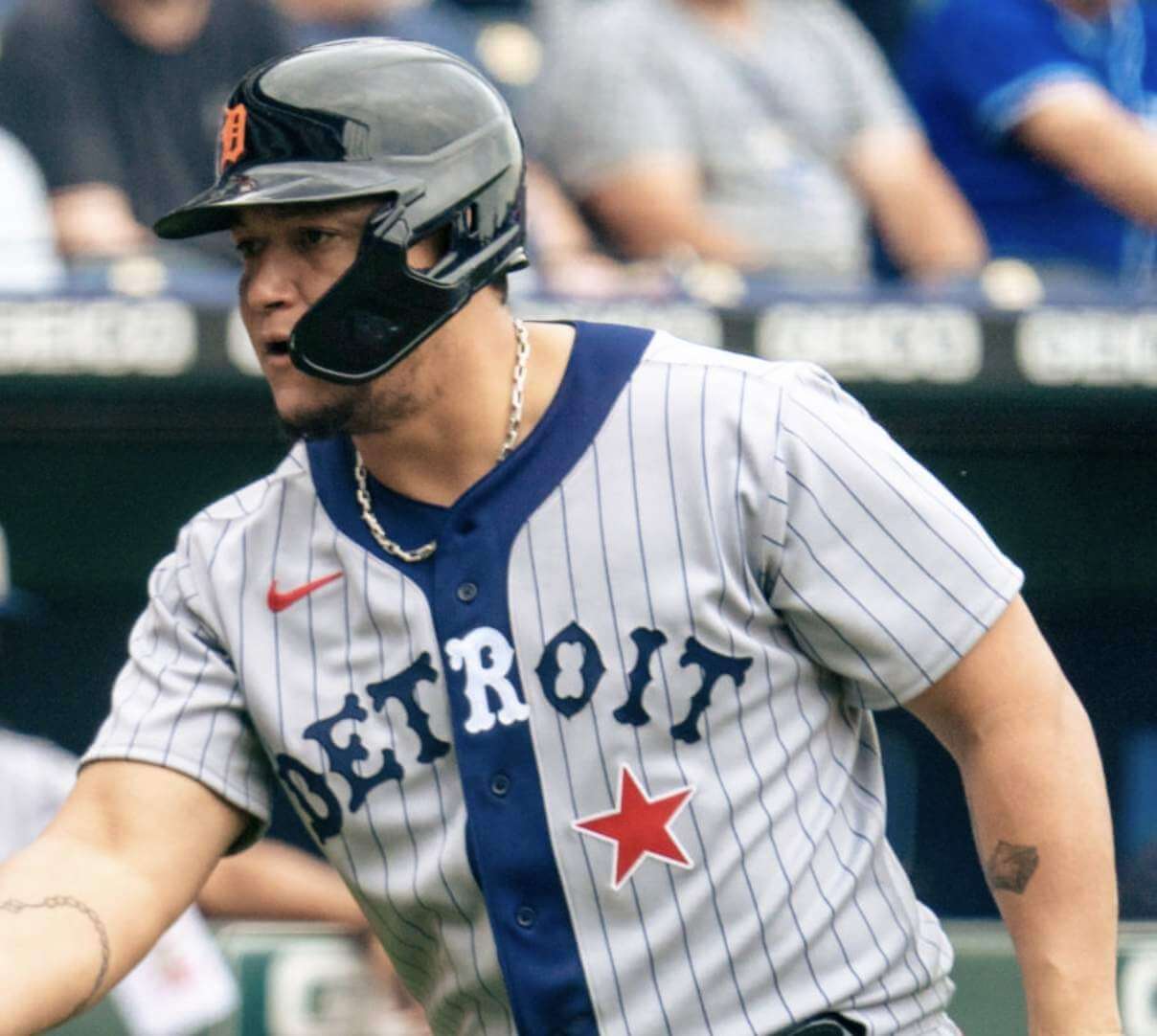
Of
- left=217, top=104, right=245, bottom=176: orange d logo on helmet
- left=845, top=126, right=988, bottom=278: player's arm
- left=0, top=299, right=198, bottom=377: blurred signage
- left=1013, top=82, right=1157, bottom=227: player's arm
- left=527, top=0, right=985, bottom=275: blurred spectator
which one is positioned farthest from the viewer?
left=845, top=126, right=988, bottom=278: player's arm

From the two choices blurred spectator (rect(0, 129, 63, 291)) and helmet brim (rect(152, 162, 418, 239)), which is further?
blurred spectator (rect(0, 129, 63, 291))

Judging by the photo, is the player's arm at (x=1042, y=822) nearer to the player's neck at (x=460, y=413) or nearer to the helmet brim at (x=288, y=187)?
the player's neck at (x=460, y=413)

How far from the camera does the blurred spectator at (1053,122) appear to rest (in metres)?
5.24

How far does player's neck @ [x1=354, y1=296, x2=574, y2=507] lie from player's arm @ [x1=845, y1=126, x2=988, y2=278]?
3.06 m

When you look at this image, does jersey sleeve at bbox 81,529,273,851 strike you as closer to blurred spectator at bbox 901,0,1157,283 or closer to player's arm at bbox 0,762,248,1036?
player's arm at bbox 0,762,248,1036

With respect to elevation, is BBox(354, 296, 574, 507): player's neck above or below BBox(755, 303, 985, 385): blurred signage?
above

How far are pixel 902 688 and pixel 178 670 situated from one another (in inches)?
28.8

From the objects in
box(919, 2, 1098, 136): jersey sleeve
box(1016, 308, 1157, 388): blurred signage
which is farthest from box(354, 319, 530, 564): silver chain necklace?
box(919, 2, 1098, 136): jersey sleeve

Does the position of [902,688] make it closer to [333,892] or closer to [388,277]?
[388,277]

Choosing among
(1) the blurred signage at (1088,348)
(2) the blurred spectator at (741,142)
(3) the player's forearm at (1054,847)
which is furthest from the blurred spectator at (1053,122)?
(3) the player's forearm at (1054,847)

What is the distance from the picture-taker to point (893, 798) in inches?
192

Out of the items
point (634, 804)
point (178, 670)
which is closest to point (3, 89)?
point (178, 670)

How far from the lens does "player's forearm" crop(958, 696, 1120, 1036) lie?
2193mm

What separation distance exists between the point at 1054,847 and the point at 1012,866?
46 millimetres
